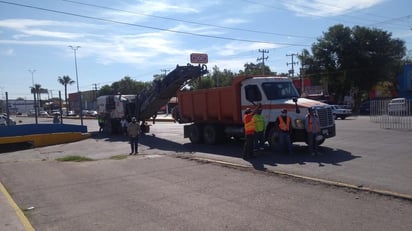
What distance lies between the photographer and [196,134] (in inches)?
778

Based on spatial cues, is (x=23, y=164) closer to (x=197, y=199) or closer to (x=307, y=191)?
(x=197, y=199)

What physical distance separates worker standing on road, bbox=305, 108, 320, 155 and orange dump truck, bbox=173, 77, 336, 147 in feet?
1.79

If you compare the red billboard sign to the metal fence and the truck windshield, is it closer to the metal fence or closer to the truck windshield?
the metal fence

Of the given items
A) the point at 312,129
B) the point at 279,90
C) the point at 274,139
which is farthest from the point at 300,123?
the point at 279,90

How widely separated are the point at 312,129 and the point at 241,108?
3.84 meters

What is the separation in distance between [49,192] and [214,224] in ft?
16.0

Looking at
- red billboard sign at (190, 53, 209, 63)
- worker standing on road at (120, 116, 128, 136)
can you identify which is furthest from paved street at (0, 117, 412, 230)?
red billboard sign at (190, 53, 209, 63)

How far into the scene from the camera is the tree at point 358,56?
54.5m

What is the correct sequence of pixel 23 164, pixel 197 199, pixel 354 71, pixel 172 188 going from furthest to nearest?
pixel 354 71 → pixel 23 164 → pixel 172 188 → pixel 197 199

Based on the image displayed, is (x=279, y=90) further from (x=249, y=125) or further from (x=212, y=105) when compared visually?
(x=212, y=105)

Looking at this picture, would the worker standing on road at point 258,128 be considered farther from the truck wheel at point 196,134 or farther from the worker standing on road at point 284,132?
the truck wheel at point 196,134

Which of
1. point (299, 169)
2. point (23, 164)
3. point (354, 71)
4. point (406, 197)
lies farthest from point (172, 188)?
point (354, 71)

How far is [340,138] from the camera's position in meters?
18.8

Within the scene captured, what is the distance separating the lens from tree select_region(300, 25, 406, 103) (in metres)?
54.5
